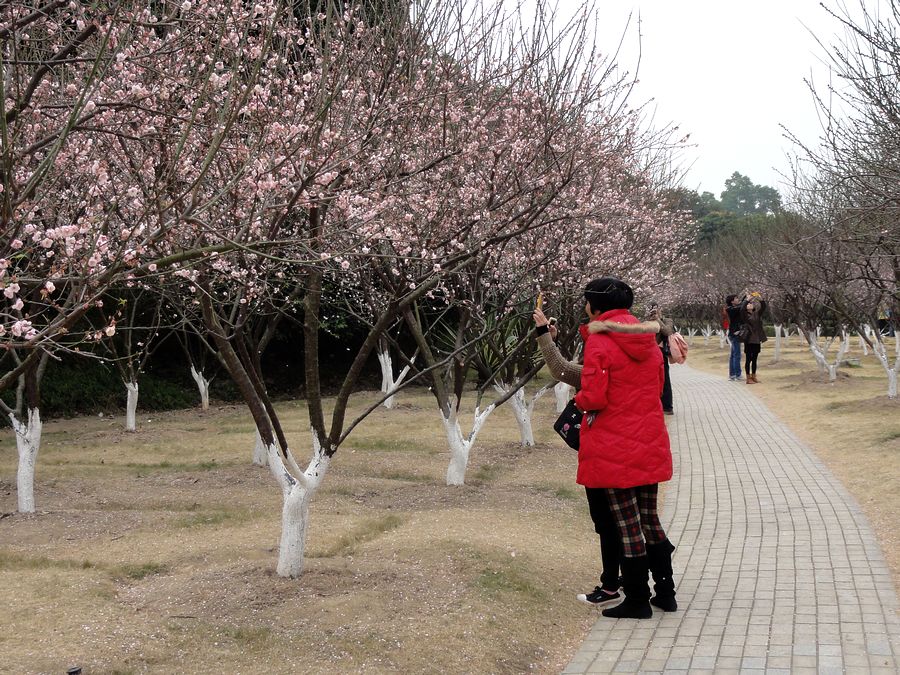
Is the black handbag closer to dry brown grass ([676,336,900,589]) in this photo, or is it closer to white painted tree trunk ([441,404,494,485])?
dry brown grass ([676,336,900,589])

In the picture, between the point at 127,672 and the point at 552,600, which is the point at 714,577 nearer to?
the point at 552,600

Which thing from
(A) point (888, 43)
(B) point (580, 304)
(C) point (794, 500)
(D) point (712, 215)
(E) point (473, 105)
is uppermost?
(D) point (712, 215)

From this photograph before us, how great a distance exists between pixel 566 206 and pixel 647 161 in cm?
514

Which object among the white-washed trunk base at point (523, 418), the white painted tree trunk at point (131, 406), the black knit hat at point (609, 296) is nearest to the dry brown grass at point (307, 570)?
the white-washed trunk base at point (523, 418)

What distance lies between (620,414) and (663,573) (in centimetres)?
107

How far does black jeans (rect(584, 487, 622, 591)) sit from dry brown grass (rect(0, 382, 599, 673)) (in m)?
0.30

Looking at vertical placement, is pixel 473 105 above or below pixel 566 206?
above

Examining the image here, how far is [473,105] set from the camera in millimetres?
7477

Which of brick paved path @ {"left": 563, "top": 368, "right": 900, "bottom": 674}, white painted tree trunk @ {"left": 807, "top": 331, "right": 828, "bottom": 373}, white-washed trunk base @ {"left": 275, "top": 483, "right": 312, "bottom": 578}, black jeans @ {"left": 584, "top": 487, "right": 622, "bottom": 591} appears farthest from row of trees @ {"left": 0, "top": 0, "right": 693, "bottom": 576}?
white painted tree trunk @ {"left": 807, "top": 331, "right": 828, "bottom": 373}

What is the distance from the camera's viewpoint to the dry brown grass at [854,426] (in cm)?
848

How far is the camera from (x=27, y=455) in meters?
9.38

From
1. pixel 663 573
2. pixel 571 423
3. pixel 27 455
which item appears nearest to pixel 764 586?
pixel 663 573

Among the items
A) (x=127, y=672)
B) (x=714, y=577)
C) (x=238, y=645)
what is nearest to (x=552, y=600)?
(x=714, y=577)

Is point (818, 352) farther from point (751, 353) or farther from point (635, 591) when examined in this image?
point (635, 591)
